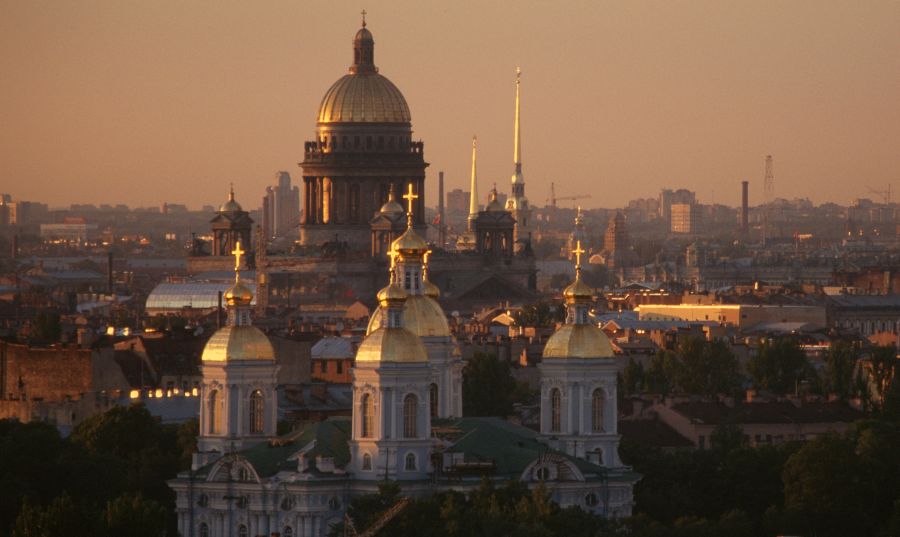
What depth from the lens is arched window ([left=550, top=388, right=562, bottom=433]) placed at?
246ft

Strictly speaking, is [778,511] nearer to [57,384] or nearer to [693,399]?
[693,399]

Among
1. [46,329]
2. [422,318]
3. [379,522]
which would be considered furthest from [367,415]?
[46,329]

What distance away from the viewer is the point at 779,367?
369ft

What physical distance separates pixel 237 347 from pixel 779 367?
3893cm

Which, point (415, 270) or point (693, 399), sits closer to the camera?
point (415, 270)

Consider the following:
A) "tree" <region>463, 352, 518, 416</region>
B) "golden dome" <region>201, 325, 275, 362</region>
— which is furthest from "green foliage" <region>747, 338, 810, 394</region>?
"golden dome" <region>201, 325, 275, 362</region>

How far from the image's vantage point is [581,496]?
72.6m

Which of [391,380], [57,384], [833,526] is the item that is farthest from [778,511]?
[57,384]

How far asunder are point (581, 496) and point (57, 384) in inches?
1192

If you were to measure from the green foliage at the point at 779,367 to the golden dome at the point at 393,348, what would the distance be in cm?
3698

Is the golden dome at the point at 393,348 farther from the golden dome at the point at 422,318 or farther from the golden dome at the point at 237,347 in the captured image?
the golden dome at the point at 422,318

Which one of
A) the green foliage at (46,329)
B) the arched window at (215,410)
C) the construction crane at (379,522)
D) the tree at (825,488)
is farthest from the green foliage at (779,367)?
the construction crane at (379,522)

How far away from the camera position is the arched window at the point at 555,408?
246ft

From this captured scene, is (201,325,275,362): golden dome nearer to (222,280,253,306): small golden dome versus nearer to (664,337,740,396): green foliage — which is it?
(222,280,253,306): small golden dome
